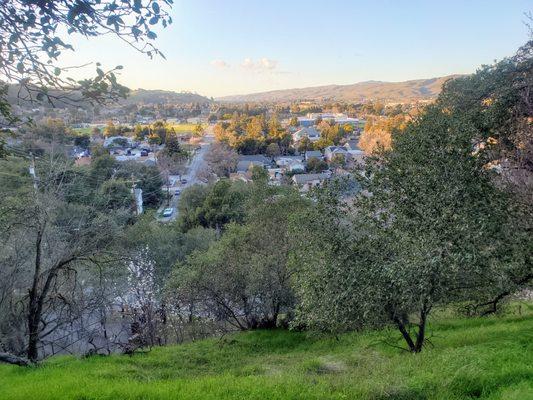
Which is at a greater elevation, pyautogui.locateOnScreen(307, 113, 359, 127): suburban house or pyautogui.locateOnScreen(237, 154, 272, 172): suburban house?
pyautogui.locateOnScreen(307, 113, 359, 127): suburban house

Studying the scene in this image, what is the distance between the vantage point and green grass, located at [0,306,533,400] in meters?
5.44

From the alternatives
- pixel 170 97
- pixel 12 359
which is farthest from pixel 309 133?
pixel 12 359

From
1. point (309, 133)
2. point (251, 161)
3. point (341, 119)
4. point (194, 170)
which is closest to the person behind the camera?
point (194, 170)

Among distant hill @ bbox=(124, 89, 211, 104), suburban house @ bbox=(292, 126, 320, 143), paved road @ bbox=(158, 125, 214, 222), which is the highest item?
distant hill @ bbox=(124, 89, 211, 104)

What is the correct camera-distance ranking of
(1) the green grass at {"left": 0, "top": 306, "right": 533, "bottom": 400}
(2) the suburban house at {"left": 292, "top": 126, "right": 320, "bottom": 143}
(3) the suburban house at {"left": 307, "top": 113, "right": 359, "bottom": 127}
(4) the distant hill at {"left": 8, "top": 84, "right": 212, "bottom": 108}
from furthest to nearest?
(3) the suburban house at {"left": 307, "top": 113, "right": 359, "bottom": 127} < (2) the suburban house at {"left": 292, "top": 126, "right": 320, "bottom": 143} < (1) the green grass at {"left": 0, "top": 306, "right": 533, "bottom": 400} < (4) the distant hill at {"left": 8, "top": 84, "right": 212, "bottom": 108}

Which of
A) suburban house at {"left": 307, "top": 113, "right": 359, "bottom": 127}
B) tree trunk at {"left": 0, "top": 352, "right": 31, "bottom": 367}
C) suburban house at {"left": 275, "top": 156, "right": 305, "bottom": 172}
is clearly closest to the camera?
tree trunk at {"left": 0, "top": 352, "right": 31, "bottom": 367}

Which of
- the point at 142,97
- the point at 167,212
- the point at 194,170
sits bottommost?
the point at 167,212

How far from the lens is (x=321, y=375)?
23.4ft

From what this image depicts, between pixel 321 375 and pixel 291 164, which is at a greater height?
pixel 321 375

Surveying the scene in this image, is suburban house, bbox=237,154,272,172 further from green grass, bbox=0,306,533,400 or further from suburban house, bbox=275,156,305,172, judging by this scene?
green grass, bbox=0,306,533,400

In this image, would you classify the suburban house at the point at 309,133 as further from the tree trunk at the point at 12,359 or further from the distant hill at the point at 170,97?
the tree trunk at the point at 12,359

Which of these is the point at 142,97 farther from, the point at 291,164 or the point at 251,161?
the point at 291,164

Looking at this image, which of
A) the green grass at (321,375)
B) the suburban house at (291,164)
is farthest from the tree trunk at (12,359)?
the suburban house at (291,164)

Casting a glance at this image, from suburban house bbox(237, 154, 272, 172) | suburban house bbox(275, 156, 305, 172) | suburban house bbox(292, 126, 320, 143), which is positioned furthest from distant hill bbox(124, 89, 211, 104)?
suburban house bbox(275, 156, 305, 172)
